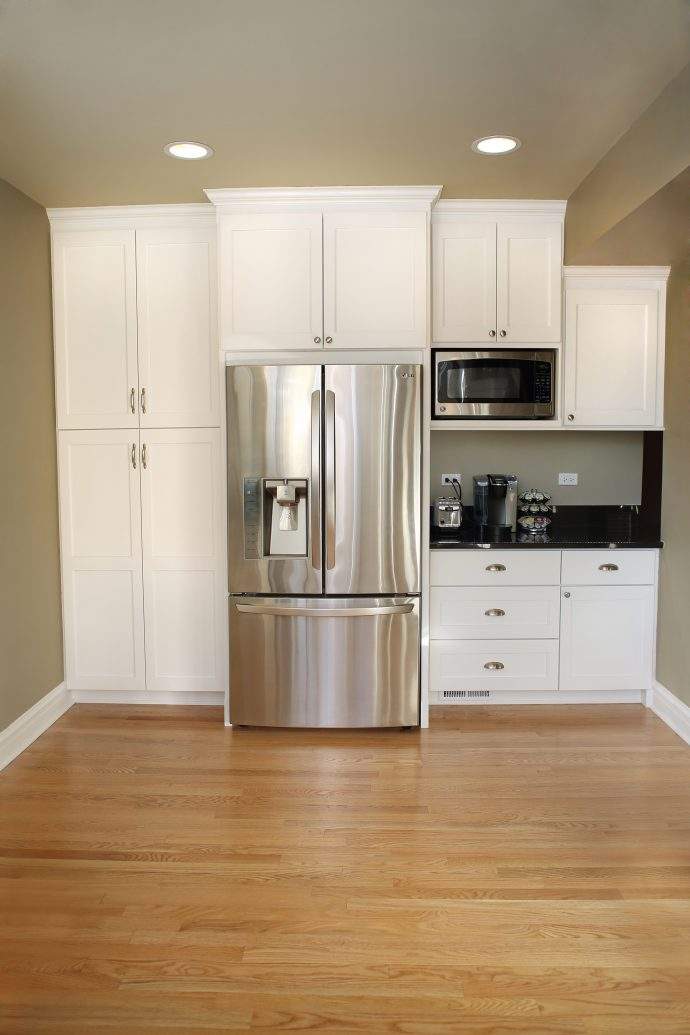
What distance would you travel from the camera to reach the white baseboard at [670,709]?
10.8 ft

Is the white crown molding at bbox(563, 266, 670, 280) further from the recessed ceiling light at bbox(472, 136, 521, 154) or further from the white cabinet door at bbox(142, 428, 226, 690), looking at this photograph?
the white cabinet door at bbox(142, 428, 226, 690)

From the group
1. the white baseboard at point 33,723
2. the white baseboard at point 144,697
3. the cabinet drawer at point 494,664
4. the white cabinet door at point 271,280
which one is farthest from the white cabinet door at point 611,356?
the white baseboard at point 33,723

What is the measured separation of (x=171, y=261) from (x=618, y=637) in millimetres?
2922

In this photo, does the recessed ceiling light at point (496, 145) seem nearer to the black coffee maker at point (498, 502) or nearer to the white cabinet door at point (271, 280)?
the white cabinet door at point (271, 280)

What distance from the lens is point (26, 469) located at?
330 centimetres

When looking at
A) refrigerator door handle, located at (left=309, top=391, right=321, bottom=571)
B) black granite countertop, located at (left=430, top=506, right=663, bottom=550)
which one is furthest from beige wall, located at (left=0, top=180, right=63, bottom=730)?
black granite countertop, located at (left=430, top=506, right=663, bottom=550)

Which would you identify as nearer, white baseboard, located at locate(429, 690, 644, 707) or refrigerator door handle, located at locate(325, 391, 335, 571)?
refrigerator door handle, located at locate(325, 391, 335, 571)

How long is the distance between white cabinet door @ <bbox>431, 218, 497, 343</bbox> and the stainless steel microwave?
0.10 m

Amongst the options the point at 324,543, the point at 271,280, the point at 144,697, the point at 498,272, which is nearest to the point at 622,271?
the point at 498,272

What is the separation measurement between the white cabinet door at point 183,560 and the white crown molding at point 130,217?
101cm

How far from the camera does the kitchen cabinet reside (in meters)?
3.59

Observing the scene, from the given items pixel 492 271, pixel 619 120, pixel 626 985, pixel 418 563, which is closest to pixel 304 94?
pixel 619 120

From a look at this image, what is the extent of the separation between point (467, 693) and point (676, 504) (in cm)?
141

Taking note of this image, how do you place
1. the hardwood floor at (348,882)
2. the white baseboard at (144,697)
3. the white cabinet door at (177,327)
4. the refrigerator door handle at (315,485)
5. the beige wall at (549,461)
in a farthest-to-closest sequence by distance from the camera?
the beige wall at (549,461)
the white baseboard at (144,697)
the white cabinet door at (177,327)
the refrigerator door handle at (315,485)
the hardwood floor at (348,882)
